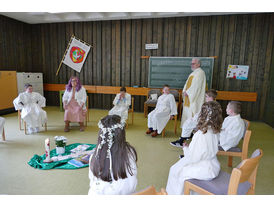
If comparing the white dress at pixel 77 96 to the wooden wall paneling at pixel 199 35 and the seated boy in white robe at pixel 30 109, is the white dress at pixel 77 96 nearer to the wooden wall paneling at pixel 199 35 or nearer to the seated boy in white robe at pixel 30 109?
the seated boy in white robe at pixel 30 109

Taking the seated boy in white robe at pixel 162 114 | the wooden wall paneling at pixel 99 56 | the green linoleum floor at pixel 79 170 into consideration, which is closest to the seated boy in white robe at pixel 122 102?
the green linoleum floor at pixel 79 170

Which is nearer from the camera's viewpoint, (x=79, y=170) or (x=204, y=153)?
(x=204, y=153)

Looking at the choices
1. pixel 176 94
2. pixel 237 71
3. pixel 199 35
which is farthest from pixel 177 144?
pixel 199 35

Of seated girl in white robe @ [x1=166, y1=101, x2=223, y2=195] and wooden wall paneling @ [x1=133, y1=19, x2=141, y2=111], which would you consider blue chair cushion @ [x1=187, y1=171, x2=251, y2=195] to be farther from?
wooden wall paneling @ [x1=133, y1=19, x2=141, y2=111]

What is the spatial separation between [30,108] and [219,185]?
4.20m

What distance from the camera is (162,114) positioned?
4148mm

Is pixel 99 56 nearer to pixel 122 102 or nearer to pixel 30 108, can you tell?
pixel 122 102

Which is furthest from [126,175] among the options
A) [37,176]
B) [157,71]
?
[157,71]

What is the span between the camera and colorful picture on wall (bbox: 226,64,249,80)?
18.8ft

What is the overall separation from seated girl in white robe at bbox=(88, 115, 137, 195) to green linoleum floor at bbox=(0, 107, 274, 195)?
1.14 m

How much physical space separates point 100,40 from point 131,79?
5.85 feet

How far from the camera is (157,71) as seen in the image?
Result: 635 cm

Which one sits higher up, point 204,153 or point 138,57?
point 138,57

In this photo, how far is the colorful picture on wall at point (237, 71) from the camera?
5.73 meters
